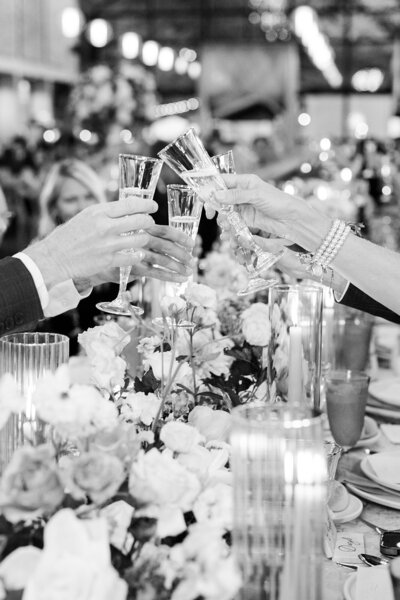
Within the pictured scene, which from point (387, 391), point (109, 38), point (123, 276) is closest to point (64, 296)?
point (123, 276)

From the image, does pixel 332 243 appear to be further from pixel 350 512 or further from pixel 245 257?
pixel 350 512

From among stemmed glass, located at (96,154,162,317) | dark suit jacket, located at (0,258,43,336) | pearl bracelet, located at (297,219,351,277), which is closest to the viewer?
dark suit jacket, located at (0,258,43,336)

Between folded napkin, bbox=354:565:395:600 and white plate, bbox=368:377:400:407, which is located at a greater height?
white plate, bbox=368:377:400:407

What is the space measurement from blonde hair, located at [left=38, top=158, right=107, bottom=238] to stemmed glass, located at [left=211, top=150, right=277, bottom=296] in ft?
8.71

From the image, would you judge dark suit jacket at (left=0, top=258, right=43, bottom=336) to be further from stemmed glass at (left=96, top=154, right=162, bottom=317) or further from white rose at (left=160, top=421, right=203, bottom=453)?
white rose at (left=160, top=421, right=203, bottom=453)

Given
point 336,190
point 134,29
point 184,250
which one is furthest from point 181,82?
point 184,250

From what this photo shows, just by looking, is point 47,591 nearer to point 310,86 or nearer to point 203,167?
point 203,167

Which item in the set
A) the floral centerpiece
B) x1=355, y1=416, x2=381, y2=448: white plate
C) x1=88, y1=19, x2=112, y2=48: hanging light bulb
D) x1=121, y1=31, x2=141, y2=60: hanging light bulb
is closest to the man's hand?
the floral centerpiece

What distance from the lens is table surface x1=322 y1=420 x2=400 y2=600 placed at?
53.1 inches

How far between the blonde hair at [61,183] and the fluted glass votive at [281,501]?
11.8 ft

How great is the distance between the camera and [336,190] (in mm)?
5945

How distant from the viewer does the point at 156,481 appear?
3.25 ft

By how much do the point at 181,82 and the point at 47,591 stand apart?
22.1 meters

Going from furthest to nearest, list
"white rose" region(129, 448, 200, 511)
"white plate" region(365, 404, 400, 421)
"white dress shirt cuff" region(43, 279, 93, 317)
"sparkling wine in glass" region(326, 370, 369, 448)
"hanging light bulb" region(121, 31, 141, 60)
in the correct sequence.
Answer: "hanging light bulb" region(121, 31, 141, 60) → "white plate" region(365, 404, 400, 421) → "sparkling wine in glass" region(326, 370, 369, 448) → "white dress shirt cuff" region(43, 279, 93, 317) → "white rose" region(129, 448, 200, 511)
